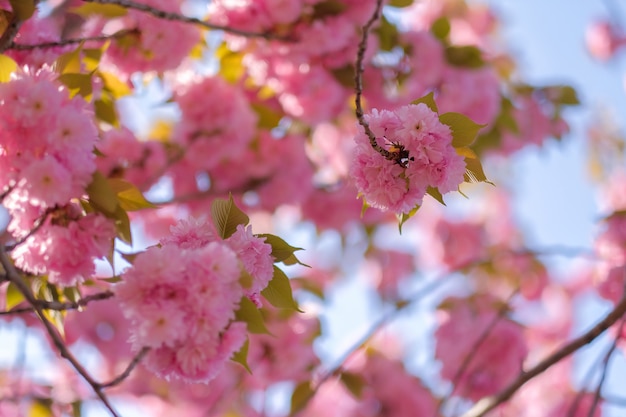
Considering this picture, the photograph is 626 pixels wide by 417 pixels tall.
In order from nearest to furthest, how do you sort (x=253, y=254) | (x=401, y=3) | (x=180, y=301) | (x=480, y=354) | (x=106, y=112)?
(x=180, y=301) → (x=253, y=254) → (x=106, y=112) → (x=401, y=3) → (x=480, y=354)

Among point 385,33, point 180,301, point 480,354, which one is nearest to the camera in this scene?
point 180,301

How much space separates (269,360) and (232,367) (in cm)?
66

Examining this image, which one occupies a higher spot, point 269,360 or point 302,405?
point 302,405

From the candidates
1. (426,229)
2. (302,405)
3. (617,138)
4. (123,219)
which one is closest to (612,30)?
(617,138)

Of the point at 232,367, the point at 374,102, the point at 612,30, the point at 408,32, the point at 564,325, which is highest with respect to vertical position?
the point at 408,32

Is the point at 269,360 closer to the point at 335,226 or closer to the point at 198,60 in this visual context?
the point at 335,226

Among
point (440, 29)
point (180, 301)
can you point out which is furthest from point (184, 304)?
point (440, 29)

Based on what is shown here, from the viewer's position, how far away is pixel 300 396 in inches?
76.9

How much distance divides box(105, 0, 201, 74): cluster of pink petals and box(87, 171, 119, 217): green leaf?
602 mm

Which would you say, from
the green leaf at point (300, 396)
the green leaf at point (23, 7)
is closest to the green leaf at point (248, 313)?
the green leaf at point (23, 7)

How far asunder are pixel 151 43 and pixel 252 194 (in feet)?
2.90

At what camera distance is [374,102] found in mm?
2217

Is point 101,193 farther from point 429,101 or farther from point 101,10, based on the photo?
point 101,10

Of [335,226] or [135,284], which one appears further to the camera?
[335,226]
